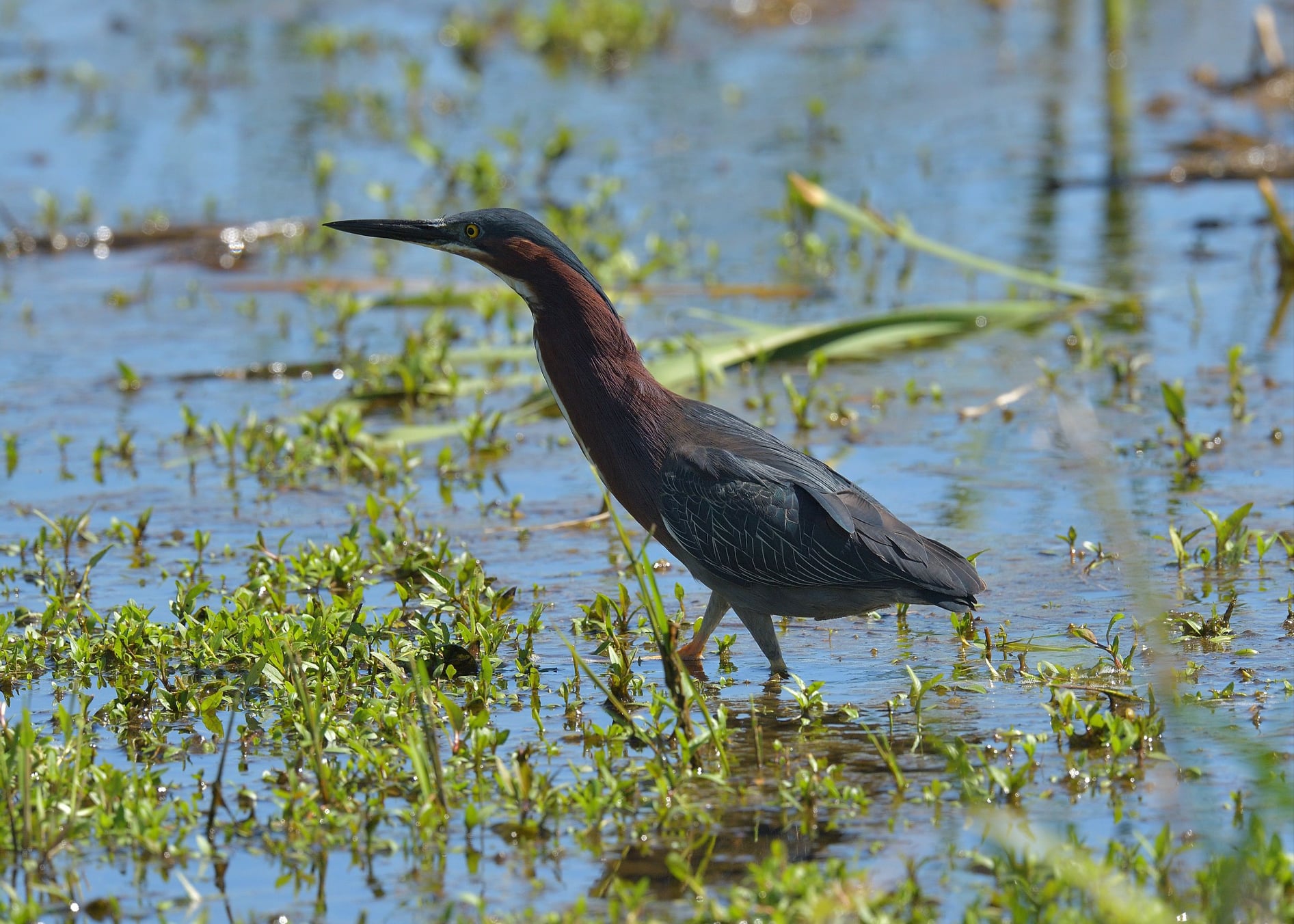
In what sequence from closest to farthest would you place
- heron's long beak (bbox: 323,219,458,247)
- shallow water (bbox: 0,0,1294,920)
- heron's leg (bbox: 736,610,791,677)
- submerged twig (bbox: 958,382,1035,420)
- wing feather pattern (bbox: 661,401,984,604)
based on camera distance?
shallow water (bbox: 0,0,1294,920) → wing feather pattern (bbox: 661,401,984,604) → heron's leg (bbox: 736,610,791,677) → heron's long beak (bbox: 323,219,458,247) → submerged twig (bbox: 958,382,1035,420)

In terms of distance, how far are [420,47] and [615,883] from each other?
13047 millimetres

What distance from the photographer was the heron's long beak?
498cm

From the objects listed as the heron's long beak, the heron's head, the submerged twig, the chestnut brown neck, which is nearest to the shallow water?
the submerged twig

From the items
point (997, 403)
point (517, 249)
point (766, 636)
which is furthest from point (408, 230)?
point (997, 403)

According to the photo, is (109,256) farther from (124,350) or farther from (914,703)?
(914,703)

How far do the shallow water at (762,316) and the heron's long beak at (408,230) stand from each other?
1122 mm

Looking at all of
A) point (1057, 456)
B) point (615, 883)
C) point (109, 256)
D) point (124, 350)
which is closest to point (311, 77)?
point (109, 256)

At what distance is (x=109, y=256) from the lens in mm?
9758

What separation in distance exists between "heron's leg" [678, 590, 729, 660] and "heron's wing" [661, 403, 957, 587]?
0.68 ft

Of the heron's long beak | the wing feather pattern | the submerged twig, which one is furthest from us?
the submerged twig

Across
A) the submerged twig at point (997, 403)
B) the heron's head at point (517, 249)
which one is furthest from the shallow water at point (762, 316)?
the heron's head at point (517, 249)

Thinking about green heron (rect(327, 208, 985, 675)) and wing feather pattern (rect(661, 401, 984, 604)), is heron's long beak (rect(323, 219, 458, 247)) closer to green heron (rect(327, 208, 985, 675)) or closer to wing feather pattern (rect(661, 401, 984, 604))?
green heron (rect(327, 208, 985, 675))

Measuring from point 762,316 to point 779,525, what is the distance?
13.1ft

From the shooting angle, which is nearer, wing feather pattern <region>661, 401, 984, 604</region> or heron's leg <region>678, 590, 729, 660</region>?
wing feather pattern <region>661, 401, 984, 604</region>
